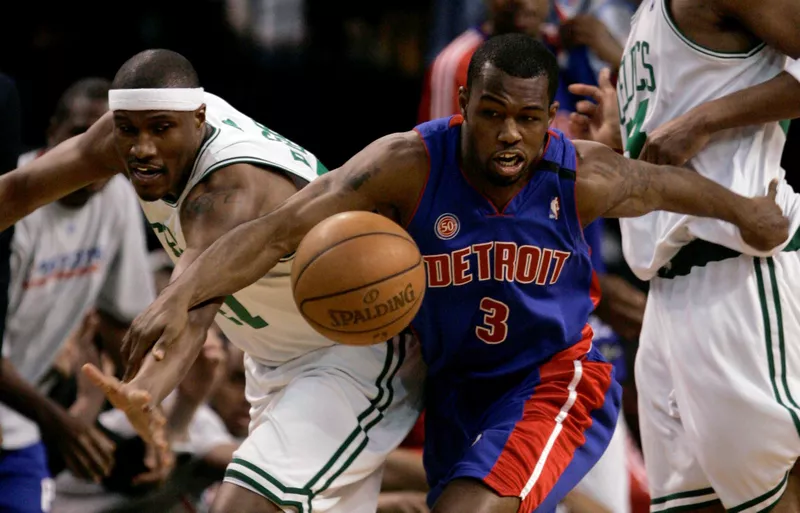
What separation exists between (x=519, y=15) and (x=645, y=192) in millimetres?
2527

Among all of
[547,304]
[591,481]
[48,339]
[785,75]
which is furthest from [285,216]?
[48,339]

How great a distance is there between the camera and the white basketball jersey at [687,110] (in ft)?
15.3

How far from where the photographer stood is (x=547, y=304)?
4.30 metres

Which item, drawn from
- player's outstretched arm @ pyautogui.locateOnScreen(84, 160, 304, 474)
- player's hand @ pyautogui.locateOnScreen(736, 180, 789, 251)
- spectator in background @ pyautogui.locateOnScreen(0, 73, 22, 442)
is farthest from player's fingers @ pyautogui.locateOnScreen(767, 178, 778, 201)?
spectator in background @ pyautogui.locateOnScreen(0, 73, 22, 442)

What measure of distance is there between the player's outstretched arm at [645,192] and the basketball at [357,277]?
0.71 meters

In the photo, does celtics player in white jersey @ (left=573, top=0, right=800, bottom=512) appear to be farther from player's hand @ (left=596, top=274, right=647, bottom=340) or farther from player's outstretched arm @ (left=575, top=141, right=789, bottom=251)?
player's hand @ (left=596, top=274, right=647, bottom=340)

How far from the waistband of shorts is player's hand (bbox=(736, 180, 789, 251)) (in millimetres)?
164

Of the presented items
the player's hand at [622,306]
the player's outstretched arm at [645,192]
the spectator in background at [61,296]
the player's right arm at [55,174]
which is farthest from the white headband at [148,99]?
the player's hand at [622,306]

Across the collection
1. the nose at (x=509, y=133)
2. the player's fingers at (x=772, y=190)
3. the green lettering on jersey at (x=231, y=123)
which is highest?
the nose at (x=509, y=133)

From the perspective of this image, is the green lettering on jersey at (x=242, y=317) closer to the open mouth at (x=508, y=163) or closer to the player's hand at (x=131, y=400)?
the player's hand at (x=131, y=400)

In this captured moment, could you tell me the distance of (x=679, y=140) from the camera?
15.1 feet

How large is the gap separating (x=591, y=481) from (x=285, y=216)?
2399 millimetres

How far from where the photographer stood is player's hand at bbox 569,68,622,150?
16.8 feet

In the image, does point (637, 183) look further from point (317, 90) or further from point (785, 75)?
point (317, 90)
